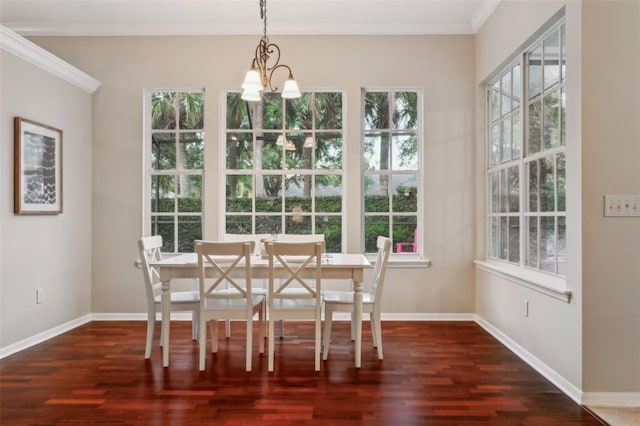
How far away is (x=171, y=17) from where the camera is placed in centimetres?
437

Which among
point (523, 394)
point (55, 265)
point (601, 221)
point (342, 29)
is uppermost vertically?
point (342, 29)

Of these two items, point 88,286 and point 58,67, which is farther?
point 88,286

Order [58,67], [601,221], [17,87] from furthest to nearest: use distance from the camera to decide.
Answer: [58,67], [17,87], [601,221]

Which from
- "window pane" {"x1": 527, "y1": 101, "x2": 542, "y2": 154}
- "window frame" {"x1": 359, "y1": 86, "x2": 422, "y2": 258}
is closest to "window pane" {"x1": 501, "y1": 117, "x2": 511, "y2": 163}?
"window pane" {"x1": 527, "y1": 101, "x2": 542, "y2": 154}

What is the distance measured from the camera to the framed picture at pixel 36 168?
3533 millimetres

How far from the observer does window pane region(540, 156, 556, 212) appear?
306 cm

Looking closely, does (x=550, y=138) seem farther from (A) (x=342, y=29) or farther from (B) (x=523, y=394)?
(A) (x=342, y=29)

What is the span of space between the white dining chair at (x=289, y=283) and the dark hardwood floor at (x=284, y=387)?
1.15 feet

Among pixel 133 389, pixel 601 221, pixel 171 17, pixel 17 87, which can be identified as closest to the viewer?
pixel 601 221

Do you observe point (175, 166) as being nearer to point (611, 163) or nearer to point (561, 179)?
point (561, 179)

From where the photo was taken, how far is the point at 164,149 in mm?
4680

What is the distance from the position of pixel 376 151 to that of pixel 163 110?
7.64ft

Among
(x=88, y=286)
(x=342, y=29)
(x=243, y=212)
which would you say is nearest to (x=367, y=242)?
(x=243, y=212)

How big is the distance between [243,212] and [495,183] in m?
2.56
